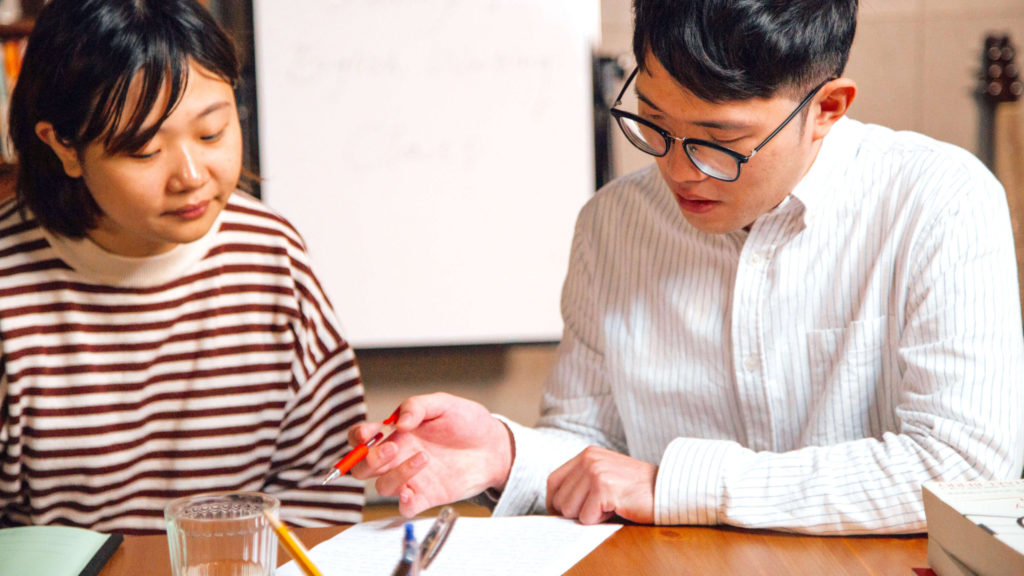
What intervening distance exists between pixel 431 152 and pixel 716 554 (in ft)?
5.54

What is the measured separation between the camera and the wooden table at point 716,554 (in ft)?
2.78

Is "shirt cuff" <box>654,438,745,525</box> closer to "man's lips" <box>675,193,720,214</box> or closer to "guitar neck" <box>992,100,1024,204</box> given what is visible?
"man's lips" <box>675,193,720,214</box>

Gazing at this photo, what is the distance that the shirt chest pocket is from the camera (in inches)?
43.2

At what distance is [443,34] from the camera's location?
2.36 metres

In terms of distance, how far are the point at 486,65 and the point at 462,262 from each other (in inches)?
20.2

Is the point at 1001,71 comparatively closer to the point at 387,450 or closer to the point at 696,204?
the point at 696,204

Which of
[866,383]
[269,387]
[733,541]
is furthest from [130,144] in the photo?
[866,383]

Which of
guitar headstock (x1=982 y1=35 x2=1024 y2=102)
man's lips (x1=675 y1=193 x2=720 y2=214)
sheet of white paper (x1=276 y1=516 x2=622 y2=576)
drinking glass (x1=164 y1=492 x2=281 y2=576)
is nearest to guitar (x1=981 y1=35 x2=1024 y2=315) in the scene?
guitar headstock (x1=982 y1=35 x2=1024 y2=102)

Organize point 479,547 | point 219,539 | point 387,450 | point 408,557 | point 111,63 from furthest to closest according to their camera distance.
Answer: point 111,63
point 387,450
point 479,547
point 219,539
point 408,557

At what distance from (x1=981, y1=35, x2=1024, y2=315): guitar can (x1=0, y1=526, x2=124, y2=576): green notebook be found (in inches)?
88.3

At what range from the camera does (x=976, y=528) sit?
0.70m

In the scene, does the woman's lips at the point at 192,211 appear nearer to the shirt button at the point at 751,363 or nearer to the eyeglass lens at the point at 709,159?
the eyeglass lens at the point at 709,159

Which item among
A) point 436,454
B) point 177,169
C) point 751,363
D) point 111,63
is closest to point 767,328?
point 751,363

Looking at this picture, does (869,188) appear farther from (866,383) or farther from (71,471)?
(71,471)
